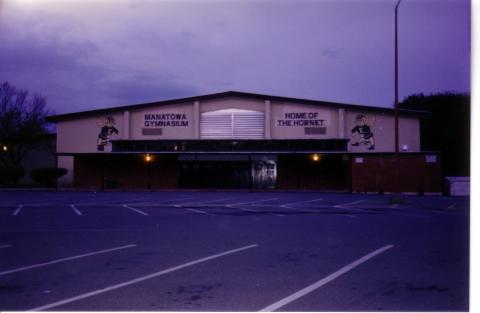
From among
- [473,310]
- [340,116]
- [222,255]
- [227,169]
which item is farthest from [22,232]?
[340,116]

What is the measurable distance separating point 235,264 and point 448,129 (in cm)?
4252

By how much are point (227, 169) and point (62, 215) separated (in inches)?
810

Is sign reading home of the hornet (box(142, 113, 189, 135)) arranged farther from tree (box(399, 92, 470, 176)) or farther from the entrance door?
tree (box(399, 92, 470, 176))

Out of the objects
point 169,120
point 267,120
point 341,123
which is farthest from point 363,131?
point 169,120

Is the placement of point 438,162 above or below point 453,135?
below

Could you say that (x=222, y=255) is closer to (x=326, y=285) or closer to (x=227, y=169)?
(x=326, y=285)

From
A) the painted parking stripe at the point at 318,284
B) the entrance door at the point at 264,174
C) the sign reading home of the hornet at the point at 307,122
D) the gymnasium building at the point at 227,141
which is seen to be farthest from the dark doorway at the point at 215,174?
the painted parking stripe at the point at 318,284

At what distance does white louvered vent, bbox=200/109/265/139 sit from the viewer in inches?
1462

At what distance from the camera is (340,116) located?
118 ft

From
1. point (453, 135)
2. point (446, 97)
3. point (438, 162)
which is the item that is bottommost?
point (438, 162)

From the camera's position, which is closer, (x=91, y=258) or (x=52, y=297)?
(x=52, y=297)

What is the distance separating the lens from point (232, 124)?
37406 mm

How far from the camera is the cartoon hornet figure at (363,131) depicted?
35969 millimetres

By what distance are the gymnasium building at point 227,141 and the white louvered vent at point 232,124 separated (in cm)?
8
